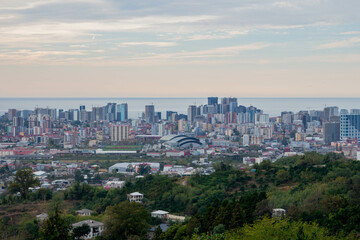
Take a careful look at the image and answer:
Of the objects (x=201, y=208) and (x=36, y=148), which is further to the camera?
(x=36, y=148)

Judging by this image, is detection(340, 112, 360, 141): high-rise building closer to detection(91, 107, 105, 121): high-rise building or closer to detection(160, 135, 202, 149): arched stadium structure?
detection(160, 135, 202, 149): arched stadium structure

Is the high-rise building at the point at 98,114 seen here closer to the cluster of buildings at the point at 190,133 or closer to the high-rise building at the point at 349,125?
the cluster of buildings at the point at 190,133

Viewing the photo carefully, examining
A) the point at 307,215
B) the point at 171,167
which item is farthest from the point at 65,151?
the point at 307,215

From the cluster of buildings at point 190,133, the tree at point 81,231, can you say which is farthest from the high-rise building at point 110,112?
the tree at point 81,231

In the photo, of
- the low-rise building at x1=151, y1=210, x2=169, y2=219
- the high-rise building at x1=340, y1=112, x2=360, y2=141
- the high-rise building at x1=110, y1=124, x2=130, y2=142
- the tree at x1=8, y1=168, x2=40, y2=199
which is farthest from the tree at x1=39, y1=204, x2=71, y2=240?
the high-rise building at x1=340, y1=112, x2=360, y2=141

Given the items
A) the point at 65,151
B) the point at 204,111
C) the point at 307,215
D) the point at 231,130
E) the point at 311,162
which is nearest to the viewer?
the point at 307,215

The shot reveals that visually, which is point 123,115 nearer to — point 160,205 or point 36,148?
point 36,148
